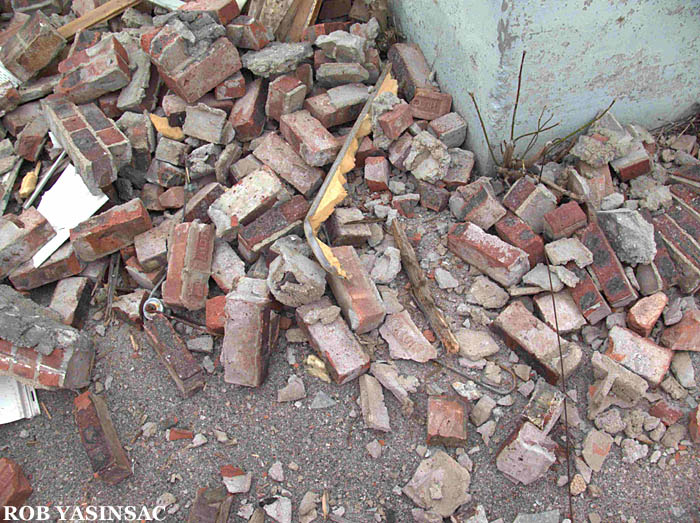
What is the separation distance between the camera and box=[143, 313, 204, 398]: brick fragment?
310 cm

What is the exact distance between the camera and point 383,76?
4199mm

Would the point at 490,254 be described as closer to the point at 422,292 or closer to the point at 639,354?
Answer: the point at 422,292

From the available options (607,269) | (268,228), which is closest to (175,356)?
(268,228)

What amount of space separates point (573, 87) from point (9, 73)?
15.3ft

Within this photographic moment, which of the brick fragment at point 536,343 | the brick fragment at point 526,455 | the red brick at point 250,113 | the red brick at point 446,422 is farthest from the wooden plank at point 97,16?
the brick fragment at point 526,455

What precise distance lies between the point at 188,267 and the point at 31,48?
9.02 ft

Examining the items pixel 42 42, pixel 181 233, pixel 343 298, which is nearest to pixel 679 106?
pixel 343 298

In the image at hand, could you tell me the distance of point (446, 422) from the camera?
2893 mm

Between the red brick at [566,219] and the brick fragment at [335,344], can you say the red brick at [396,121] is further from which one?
the brick fragment at [335,344]

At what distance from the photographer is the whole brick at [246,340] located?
10.0 feet

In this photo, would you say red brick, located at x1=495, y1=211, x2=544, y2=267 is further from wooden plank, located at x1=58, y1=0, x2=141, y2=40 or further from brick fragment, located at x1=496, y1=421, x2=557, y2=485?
wooden plank, located at x1=58, y1=0, x2=141, y2=40

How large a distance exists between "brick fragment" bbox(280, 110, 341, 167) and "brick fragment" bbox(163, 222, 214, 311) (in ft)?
3.07

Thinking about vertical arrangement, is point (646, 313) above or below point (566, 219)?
below

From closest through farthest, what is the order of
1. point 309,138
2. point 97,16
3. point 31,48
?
point 309,138 < point 31,48 < point 97,16
